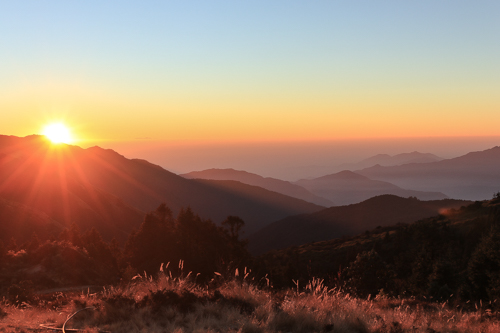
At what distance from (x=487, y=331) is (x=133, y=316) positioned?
22.2ft

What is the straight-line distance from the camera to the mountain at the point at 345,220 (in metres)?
127

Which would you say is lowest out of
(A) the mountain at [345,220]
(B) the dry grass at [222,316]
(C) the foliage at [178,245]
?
(A) the mountain at [345,220]

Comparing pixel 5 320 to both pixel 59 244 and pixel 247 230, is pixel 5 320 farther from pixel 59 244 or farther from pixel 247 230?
pixel 247 230

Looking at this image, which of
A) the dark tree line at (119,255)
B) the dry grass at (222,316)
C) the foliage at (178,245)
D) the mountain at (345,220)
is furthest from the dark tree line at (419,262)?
the mountain at (345,220)

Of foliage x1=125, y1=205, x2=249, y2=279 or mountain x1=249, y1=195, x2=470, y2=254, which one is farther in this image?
mountain x1=249, y1=195, x2=470, y2=254

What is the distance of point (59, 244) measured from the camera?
31.3m

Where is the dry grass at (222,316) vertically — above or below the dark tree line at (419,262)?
above

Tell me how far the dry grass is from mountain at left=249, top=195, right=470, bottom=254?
12033 cm

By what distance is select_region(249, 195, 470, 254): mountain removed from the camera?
12725 centimetres

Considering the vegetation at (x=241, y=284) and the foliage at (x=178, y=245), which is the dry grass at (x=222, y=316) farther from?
the foliage at (x=178, y=245)

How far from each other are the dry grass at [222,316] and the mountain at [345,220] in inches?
4737

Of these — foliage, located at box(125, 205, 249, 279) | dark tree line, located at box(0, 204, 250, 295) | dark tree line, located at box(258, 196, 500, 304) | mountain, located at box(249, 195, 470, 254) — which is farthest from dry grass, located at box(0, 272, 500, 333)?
mountain, located at box(249, 195, 470, 254)

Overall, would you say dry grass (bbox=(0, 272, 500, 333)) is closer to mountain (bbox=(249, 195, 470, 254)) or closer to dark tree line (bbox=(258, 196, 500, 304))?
dark tree line (bbox=(258, 196, 500, 304))

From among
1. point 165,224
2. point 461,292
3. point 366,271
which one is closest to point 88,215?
point 165,224
